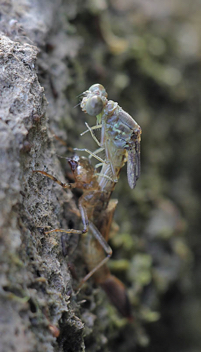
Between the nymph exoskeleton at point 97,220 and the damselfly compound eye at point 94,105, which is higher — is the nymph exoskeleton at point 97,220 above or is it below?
below

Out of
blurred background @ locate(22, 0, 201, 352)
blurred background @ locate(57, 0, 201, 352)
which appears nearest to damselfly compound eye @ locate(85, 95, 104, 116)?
blurred background @ locate(22, 0, 201, 352)

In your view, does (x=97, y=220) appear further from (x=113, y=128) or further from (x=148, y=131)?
(x=148, y=131)

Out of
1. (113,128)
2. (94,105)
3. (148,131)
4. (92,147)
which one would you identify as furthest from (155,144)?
(94,105)

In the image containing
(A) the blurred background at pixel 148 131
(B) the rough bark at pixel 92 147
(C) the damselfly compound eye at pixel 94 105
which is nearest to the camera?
(B) the rough bark at pixel 92 147

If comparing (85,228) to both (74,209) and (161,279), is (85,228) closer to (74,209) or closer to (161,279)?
(74,209)

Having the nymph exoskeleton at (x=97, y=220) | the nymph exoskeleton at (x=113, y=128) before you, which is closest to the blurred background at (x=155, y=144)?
the nymph exoskeleton at (x=97, y=220)

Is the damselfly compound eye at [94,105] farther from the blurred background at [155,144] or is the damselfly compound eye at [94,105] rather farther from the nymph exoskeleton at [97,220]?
the blurred background at [155,144]

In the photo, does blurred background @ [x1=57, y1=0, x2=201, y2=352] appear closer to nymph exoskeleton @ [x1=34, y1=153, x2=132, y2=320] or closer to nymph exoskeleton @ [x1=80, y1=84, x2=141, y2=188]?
nymph exoskeleton @ [x1=34, y1=153, x2=132, y2=320]

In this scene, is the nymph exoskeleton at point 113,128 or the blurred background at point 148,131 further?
the blurred background at point 148,131

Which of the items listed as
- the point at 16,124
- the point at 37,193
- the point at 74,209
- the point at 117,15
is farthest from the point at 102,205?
the point at 117,15

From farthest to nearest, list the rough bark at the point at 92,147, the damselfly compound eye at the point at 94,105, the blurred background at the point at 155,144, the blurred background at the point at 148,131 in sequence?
the blurred background at the point at 155,144 → the blurred background at the point at 148,131 → the damselfly compound eye at the point at 94,105 → the rough bark at the point at 92,147
